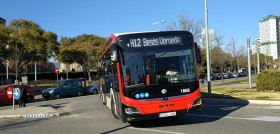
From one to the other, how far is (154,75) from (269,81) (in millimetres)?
13648

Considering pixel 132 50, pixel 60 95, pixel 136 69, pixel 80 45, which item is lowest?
pixel 60 95

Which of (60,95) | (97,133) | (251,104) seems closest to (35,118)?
(97,133)

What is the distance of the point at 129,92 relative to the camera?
7887mm

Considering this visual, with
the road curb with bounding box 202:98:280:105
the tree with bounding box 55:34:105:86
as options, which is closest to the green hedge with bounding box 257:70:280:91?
the road curb with bounding box 202:98:280:105

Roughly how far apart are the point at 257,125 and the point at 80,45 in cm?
3638

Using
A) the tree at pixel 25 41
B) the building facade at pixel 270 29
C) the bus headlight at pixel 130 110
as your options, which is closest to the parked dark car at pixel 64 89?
the tree at pixel 25 41

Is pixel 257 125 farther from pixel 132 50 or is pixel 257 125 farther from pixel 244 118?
pixel 132 50

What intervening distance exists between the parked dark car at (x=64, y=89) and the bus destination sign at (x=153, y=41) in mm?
18067

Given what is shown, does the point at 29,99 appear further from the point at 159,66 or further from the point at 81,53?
the point at 81,53

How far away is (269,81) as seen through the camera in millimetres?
18688

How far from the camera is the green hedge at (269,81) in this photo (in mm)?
18344

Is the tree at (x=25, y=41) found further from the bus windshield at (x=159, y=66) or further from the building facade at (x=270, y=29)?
the building facade at (x=270, y=29)

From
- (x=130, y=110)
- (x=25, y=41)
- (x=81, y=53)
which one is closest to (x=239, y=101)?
(x=130, y=110)

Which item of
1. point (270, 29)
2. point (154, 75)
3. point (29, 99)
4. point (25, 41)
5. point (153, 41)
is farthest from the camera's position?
point (270, 29)
